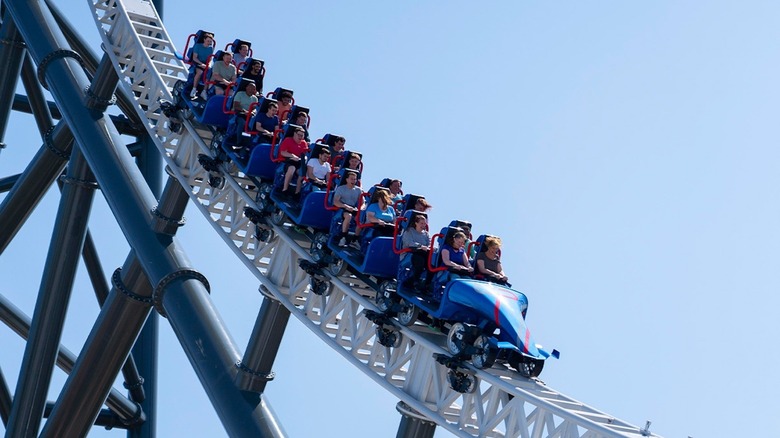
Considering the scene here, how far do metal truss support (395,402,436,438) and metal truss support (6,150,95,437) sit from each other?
435cm

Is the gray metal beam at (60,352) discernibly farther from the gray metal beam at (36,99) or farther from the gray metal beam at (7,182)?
the gray metal beam at (36,99)

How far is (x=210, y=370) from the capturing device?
27.4 feet

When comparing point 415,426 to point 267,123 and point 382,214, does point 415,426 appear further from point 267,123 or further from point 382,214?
point 267,123

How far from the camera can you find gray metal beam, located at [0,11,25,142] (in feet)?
40.6

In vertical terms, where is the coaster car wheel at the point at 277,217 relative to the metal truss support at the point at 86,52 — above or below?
below

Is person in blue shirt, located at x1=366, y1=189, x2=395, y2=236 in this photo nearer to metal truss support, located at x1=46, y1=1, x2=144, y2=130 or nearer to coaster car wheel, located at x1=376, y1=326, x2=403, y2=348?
coaster car wheel, located at x1=376, y1=326, x2=403, y2=348

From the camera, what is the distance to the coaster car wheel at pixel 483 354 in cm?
687

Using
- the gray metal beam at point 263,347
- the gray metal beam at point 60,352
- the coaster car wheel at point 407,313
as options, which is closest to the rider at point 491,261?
the coaster car wheel at point 407,313

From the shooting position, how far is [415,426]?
7215mm

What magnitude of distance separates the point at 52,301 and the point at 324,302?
10.4 ft

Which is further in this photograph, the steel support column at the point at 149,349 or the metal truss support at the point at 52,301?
the steel support column at the point at 149,349

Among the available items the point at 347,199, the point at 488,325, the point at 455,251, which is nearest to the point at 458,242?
the point at 455,251

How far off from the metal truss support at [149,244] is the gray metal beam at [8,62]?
29.9 inches

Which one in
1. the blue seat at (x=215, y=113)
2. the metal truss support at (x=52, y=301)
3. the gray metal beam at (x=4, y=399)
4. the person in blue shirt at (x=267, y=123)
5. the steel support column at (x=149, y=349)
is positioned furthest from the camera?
the steel support column at (x=149, y=349)
